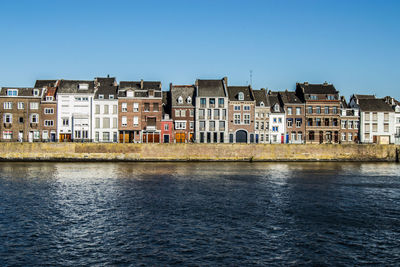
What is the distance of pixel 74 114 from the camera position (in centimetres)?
7588

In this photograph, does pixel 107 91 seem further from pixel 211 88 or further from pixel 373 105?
pixel 373 105

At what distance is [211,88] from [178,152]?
800 inches

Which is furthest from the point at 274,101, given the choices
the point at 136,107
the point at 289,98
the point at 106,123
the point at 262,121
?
the point at 106,123

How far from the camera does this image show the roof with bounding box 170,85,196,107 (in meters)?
80.4

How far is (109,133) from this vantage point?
251 feet

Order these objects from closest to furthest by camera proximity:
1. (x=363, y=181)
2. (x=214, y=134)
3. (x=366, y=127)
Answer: (x=363, y=181), (x=214, y=134), (x=366, y=127)

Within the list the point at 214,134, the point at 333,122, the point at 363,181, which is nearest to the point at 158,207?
the point at 363,181

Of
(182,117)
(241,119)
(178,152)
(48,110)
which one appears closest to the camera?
(178,152)

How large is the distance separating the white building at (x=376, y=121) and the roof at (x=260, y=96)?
22049 millimetres

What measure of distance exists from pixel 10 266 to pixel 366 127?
84.7 m

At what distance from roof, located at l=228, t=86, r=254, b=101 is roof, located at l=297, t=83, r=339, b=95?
41.1ft

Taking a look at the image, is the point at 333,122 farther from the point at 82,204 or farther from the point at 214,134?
the point at 82,204

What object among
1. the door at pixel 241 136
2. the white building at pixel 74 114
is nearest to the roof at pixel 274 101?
the door at pixel 241 136

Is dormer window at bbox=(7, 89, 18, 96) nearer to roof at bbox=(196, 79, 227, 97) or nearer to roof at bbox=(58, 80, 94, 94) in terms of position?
roof at bbox=(58, 80, 94, 94)
